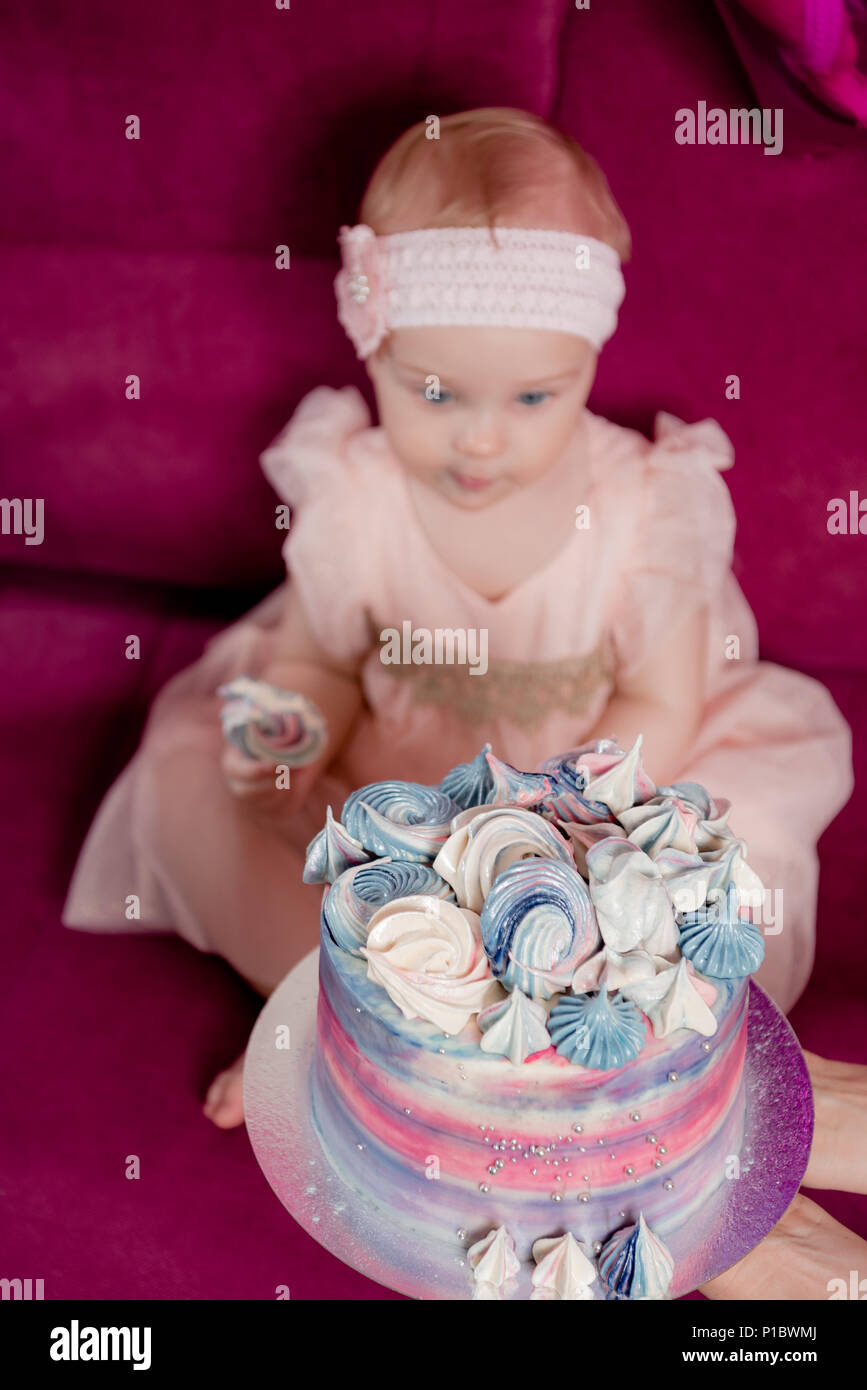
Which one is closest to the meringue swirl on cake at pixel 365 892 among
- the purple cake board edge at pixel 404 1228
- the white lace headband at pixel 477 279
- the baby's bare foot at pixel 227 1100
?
the purple cake board edge at pixel 404 1228

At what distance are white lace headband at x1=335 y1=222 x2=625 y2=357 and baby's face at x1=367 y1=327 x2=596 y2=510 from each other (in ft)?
0.05

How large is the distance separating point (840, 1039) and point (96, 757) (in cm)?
96

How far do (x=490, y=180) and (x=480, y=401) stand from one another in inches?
8.0

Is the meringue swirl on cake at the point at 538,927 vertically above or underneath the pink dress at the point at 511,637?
underneath

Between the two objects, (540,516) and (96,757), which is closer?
(540,516)

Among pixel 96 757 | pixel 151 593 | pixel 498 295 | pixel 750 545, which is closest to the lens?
pixel 498 295

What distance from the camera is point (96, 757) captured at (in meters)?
1.64

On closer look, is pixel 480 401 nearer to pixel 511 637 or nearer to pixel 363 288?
pixel 363 288

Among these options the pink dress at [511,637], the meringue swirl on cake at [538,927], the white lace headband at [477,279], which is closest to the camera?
the meringue swirl on cake at [538,927]

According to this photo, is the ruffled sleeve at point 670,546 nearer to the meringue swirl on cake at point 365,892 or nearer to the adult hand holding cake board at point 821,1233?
the adult hand holding cake board at point 821,1233

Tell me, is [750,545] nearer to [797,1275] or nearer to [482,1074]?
[797,1275]

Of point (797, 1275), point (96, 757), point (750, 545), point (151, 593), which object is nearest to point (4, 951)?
point (96, 757)

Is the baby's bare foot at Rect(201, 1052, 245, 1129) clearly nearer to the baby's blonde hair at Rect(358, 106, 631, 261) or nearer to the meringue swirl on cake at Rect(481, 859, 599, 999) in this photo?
the meringue swirl on cake at Rect(481, 859, 599, 999)

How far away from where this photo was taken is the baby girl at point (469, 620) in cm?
124
